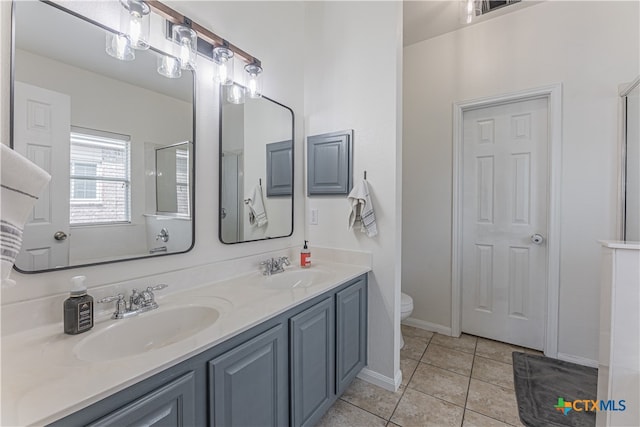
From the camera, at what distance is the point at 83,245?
105 centimetres

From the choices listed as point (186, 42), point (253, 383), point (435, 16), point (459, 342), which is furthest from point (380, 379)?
point (435, 16)

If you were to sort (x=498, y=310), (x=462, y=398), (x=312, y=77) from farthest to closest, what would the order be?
1. (x=498, y=310)
2. (x=312, y=77)
3. (x=462, y=398)

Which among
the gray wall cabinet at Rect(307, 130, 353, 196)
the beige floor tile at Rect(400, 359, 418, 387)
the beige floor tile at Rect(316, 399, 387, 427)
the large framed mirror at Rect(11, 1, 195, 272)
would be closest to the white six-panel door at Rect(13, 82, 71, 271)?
the large framed mirror at Rect(11, 1, 195, 272)

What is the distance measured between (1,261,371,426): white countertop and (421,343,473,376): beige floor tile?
153cm

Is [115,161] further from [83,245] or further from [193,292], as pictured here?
[193,292]

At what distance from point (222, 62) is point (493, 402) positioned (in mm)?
2559

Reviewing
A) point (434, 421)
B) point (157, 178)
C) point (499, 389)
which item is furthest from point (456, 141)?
point (157, 178)

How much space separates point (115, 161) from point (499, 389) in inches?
101

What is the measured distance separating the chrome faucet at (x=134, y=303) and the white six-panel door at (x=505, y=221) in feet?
8.24

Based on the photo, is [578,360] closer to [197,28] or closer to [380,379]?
[380,379]

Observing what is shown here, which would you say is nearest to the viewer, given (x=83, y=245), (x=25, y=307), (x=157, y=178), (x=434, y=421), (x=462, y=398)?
(x=25, y=307)

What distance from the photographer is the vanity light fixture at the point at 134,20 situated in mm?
1115

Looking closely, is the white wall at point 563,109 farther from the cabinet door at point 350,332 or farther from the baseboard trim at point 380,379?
the cabinet door at point 350,332

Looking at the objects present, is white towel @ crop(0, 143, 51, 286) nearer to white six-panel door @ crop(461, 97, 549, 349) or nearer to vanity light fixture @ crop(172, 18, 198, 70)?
vanity light fixture @ crop(172, 18, 198, 70)
